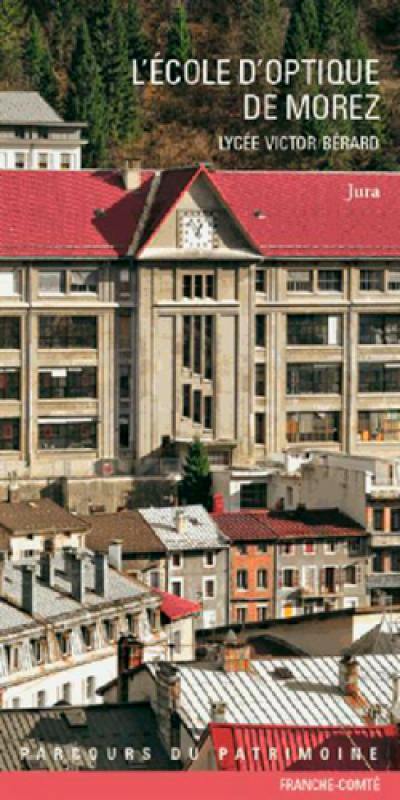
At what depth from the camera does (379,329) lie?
183m

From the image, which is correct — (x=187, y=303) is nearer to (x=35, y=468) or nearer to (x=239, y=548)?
(x=35, y=468)

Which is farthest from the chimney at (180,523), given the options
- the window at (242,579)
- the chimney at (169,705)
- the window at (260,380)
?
the chimney at (169,705)

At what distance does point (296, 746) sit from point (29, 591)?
36.5m

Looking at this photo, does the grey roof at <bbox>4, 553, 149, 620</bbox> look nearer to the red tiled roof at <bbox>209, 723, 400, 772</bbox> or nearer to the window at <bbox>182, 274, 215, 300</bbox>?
the red tiled roof at <bbox>209, 723, 400, 772</bbox>

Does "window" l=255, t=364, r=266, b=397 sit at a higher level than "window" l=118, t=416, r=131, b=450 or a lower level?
higher

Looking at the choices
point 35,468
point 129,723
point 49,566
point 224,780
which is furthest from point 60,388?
point 224,780

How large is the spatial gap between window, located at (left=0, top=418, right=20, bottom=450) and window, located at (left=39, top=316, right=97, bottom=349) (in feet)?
12.1

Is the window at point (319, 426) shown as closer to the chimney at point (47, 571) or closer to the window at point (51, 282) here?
the window at point (51, 282)

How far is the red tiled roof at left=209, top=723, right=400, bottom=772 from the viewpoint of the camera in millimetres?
85938

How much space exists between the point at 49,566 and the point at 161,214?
51.1m

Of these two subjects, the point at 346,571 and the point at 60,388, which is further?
the point at 60,388

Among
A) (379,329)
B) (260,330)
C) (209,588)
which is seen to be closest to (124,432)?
(260,330)

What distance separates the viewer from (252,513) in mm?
156750

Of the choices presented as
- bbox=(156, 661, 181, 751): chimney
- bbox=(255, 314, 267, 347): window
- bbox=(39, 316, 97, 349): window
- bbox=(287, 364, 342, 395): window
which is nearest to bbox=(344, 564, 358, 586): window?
bbox=(39, 316, 97, 349): window
